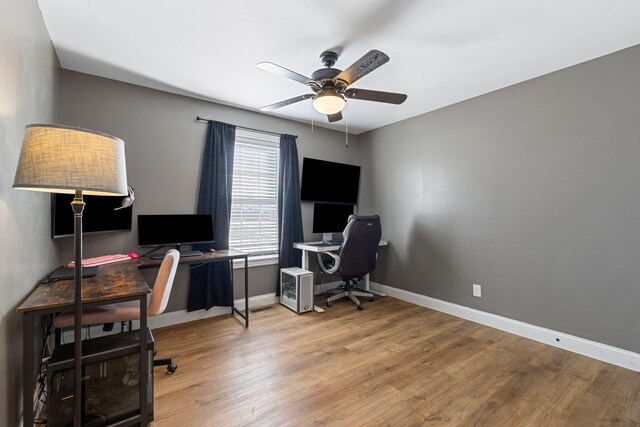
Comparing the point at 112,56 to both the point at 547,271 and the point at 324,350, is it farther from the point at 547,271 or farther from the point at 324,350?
the point at 547,271

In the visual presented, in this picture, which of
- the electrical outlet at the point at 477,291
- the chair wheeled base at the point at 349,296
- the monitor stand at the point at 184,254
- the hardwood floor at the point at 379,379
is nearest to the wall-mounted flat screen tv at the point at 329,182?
the chair wheeled base at the point at 349,296

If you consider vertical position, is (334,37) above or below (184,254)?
above

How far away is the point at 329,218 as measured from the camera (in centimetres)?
410

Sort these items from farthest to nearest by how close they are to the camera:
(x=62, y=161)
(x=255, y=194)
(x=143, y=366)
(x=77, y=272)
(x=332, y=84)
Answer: (x=255, y=194), (x=332, y=84), (x=143, y=366), (x=77, y=272), (x=62, y=161)

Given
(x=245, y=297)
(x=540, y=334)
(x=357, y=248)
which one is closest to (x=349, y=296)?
(x=357, y=248)

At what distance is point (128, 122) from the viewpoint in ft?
9.16

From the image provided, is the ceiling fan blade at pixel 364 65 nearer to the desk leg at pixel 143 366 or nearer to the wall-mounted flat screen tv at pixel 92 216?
the desk leg at pixel 143 366

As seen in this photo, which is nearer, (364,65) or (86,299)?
(86,299)

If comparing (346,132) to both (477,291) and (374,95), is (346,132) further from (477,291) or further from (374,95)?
(477,291)

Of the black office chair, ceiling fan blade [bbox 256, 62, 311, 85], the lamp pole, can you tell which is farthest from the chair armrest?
the lamp pole

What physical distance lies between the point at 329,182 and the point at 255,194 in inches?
45.2

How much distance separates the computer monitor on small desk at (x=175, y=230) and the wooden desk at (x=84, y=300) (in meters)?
0.80

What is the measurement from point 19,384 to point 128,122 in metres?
2.26

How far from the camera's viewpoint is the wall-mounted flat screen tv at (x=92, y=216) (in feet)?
7.08
